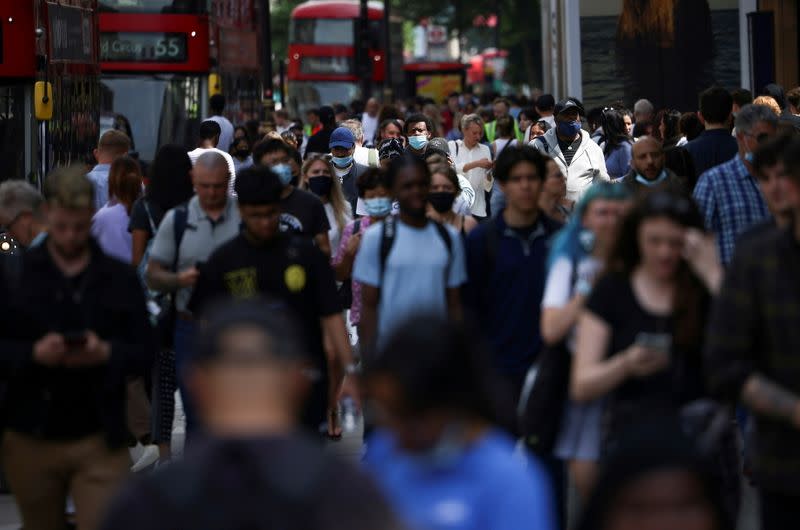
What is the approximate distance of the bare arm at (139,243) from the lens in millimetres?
9383

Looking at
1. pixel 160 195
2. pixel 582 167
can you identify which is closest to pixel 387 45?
pixel 582 167

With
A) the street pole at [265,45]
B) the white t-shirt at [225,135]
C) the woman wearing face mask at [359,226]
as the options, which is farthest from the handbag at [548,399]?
the street pole at [265,45]

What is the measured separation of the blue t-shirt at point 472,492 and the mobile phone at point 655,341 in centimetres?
174

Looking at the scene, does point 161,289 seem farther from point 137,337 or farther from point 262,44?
point 262,44

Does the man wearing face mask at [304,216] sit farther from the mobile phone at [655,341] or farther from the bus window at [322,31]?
the bus window at [322,31]

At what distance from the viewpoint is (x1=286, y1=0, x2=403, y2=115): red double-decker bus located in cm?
4494

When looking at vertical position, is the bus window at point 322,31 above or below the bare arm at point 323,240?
above

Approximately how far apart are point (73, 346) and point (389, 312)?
5.85 feet

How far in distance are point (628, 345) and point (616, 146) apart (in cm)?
1007

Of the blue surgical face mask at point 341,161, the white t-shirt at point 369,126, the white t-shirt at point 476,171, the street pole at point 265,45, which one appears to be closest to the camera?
the blue surgical face mask at point 341,161

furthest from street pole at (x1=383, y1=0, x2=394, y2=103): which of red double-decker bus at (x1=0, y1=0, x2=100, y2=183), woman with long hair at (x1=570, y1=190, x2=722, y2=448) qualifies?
woman with long hair at (x1=570, y1=190, x2=722, y2=448)

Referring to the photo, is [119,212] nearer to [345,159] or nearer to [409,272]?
[409,272]

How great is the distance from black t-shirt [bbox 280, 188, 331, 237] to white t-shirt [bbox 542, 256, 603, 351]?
3.11m

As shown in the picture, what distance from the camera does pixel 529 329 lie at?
7.50 metres
